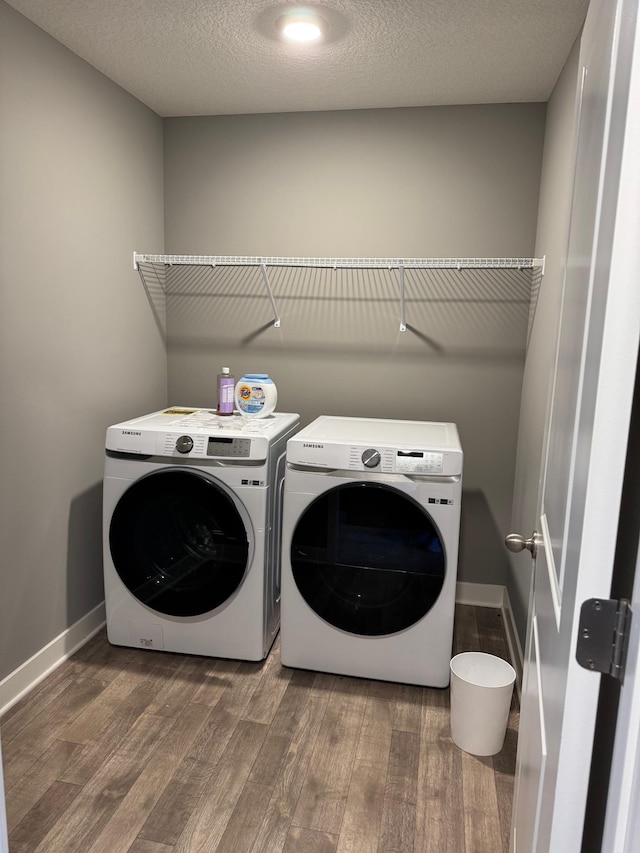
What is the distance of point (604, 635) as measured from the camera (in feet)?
2.30

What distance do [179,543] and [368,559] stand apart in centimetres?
73

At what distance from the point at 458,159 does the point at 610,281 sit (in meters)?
2.33

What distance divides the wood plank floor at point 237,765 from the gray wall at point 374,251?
1.14m

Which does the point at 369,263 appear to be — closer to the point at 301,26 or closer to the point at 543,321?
the point at 543,321

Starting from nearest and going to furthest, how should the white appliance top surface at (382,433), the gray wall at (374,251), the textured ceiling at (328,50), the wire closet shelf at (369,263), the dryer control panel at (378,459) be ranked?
1. the textured ceiling at (328,50)
2. the dryer control panel at (378,459)
3. the white appliance top surface at (382,433)
4. the wire closet shelf at (369,263)
5. the gray wall at (374,251)

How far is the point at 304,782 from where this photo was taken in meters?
1.82

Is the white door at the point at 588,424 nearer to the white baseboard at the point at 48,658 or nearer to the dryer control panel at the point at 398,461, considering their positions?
the dryer control panel at the point at 398,461

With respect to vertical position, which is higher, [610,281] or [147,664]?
[610,281]

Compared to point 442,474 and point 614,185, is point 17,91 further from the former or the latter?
point 614,185

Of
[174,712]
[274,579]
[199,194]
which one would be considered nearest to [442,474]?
[274,579]

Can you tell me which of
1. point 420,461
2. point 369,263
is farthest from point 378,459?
point 369,263

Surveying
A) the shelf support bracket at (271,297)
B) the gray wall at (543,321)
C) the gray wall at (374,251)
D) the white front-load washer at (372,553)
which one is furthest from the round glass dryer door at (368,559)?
the shelf support bracket at (271,297)

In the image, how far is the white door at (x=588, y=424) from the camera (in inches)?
25.5

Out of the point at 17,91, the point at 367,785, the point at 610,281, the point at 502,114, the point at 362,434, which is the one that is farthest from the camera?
the point at 502,114
